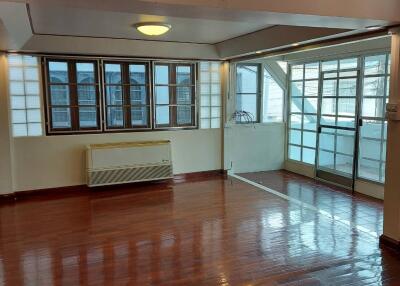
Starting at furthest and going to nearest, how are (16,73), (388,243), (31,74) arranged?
1. (31,74)
2. (16,73)
3. (388,243)

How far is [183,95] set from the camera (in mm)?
6715

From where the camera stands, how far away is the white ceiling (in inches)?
161

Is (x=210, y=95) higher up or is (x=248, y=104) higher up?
(x=210, y=95)

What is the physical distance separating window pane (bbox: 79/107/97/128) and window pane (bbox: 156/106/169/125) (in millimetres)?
1063

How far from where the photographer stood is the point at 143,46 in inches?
239

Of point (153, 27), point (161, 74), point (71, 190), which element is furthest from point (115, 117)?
point (153, 27)

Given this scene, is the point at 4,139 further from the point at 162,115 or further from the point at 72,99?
the point at 162,115

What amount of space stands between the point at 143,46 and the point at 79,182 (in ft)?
7.95

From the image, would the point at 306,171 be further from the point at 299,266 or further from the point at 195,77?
the point at 299,266

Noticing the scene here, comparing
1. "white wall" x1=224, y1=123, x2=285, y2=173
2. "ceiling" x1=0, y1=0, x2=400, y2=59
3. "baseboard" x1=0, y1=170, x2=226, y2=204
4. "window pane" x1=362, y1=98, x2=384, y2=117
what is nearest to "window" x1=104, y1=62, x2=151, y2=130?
"ceiling" x1=0, y1=0, x2=400, y2=59

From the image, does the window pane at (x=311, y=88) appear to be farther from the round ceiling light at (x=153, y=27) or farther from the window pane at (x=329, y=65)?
the round ceiling light at (x=153, y=27)

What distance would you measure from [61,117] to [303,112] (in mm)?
4269

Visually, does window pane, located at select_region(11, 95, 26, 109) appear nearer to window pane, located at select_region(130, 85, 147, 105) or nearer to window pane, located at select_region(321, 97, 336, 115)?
window pane, located at select_region(130, 85, 147, 105)

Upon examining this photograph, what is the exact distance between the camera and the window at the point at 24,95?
5570 mm
